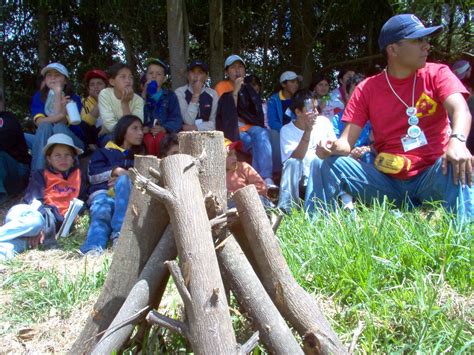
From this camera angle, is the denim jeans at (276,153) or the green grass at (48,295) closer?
the green grass at (48,295)

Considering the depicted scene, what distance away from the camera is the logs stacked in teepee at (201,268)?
186 centimetres

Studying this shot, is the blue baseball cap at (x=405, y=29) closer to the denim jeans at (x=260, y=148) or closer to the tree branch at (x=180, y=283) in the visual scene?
the denim jeans at (x=260, y=148)

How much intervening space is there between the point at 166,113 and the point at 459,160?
3.31 metres

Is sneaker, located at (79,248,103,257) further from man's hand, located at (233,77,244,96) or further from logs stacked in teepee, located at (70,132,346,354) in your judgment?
man's hand, located at (233,77,244,96)

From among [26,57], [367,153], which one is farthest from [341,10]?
[26,57]

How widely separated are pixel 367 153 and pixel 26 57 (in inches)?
292

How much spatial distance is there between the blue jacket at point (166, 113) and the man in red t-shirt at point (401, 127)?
214cm

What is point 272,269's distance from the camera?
6.73 ft

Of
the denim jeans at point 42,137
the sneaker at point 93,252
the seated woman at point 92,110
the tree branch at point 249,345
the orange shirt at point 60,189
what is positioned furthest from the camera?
the seated woman at point 92,110

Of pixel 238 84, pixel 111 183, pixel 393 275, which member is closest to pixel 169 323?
pixel 393 275

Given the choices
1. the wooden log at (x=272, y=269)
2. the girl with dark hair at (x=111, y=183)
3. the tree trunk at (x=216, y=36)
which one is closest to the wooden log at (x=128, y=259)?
the wooden log at (x=272, y=269)

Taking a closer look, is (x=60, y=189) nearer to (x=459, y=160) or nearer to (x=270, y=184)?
(x=270, y=184)

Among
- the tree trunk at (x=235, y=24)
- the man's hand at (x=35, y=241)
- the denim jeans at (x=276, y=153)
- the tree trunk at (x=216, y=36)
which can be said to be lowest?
the man's hand at (x=35, y=241)

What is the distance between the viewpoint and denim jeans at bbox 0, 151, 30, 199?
540 cm
